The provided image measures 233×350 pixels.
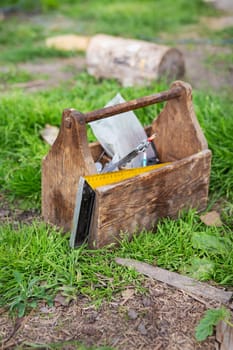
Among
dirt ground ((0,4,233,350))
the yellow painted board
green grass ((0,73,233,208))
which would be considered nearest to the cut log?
green grass ((0,73,233,208))

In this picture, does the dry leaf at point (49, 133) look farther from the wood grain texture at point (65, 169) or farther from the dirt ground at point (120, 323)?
the dirt ground at point (120, 323)

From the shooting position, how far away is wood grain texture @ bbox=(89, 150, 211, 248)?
2.75 metres

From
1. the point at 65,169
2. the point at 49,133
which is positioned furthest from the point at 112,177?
the point at 49,133

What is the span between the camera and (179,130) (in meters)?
3.30

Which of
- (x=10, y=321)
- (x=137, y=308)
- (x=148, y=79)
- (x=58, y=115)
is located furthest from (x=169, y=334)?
(x=148, y=79)

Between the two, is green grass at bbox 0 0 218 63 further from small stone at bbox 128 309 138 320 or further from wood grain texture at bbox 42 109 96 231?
small stone at bbox 128 309 138 320

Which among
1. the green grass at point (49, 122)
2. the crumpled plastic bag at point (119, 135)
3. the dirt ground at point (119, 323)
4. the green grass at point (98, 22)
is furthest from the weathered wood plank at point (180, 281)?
the green grass at point (98, 22)

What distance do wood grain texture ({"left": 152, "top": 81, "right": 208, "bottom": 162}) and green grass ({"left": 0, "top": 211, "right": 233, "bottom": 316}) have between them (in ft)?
1.36

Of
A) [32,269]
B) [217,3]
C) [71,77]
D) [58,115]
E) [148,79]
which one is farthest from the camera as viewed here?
[217,3]

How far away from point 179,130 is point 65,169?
2.46 ft

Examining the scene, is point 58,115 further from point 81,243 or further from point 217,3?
point 217,3

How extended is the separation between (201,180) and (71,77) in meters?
2.88

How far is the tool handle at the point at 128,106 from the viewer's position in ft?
9.14

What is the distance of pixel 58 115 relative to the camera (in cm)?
429
